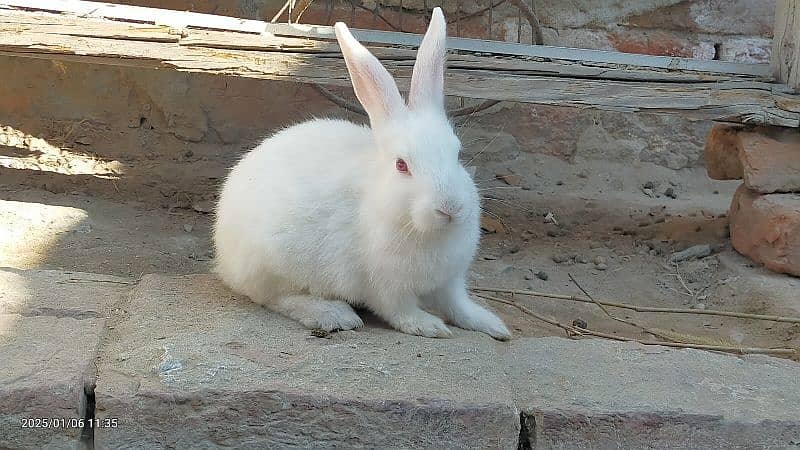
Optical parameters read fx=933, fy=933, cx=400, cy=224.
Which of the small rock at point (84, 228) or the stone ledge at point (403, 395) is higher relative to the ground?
the stone ledge at point (403, 395)

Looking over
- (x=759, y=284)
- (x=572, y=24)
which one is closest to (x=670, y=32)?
(x=572, y=24)

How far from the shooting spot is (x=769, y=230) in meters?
4.18

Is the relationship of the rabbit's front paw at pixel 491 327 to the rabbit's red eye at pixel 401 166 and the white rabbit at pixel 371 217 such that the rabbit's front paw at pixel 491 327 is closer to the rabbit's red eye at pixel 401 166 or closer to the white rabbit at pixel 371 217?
the white rabbit at pixel 371 217

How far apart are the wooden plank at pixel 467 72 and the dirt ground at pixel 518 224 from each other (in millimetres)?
549

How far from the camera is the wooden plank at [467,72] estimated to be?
13.6 feet

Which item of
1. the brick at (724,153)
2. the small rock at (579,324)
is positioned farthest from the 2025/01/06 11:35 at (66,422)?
the brick at (724,153)

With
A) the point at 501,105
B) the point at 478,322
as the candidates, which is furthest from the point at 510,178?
the point at 478,322

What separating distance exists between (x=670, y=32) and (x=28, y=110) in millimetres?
3921

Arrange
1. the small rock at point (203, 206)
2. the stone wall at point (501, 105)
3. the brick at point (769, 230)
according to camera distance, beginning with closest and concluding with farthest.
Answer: the brick at point (769, 230), the small rock at point (203, 206), the stone wall at point (501, 105)

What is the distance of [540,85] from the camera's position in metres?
4.30

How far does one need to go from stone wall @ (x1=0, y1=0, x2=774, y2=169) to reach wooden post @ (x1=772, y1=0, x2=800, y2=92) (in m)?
1.17

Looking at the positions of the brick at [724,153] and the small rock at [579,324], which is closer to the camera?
the small rock at [579,324]

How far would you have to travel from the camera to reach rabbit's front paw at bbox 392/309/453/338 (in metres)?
2.81

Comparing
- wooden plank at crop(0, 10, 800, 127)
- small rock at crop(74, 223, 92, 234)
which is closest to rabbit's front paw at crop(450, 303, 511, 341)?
wooden plank at crop(0, 10, 800, 127)
